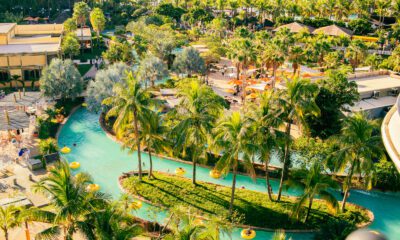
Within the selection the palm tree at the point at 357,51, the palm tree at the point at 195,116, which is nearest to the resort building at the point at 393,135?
the palm tree at the point at 195,116

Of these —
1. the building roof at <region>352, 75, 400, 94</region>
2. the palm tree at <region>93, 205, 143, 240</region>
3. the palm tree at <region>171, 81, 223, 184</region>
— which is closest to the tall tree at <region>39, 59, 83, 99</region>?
the palm tree at <region>171, 81, 223, 184</region>

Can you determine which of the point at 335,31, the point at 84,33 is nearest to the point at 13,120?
the point at 84,33

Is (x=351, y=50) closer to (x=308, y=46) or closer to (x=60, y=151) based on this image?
(x=308, y=46)

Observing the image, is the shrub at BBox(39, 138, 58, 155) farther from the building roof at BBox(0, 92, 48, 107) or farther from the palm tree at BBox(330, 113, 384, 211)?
the palm tree at BBox(330, 113, 384, 211)

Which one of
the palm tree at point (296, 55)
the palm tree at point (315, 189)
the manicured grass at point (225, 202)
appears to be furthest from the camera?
the palm tree at point (296, 55)

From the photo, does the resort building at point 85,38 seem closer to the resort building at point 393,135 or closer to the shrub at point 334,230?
the shrub at point 334,230

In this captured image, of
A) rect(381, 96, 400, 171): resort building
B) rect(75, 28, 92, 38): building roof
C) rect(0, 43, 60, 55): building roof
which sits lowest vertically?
rect(0, 43, 60, 55): building roof
